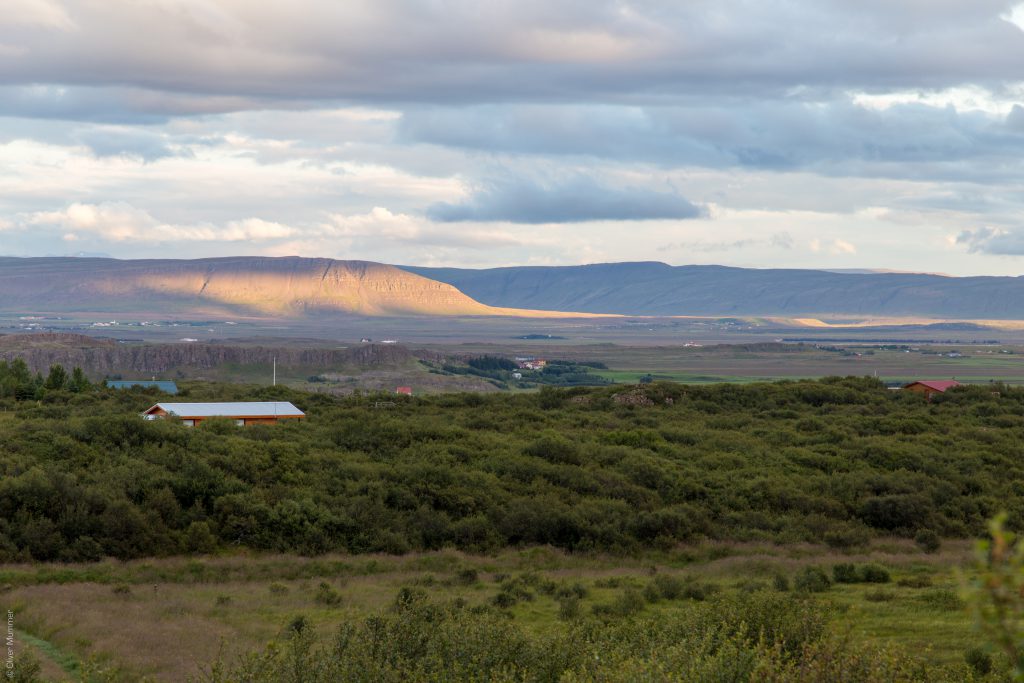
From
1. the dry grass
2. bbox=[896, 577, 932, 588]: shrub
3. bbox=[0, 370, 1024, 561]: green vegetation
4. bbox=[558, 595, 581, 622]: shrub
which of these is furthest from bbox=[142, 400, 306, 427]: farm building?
bbox=[896, 577, 932, 588]: shrub

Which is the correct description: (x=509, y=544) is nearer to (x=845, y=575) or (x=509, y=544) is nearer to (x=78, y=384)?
(x=845, y=575)

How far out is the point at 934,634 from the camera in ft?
52.6

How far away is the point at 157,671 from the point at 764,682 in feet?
30.9

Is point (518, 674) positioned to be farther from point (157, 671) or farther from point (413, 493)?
point (413, 493)

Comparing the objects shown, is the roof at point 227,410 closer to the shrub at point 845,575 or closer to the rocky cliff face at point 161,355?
the shrub at point 845,575

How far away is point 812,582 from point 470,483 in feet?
47.0

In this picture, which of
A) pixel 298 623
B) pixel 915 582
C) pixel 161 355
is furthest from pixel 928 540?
pixel 161 355

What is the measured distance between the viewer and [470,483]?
32.8m

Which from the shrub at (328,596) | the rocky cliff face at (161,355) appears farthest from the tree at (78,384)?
the rocky cliff face at (161,355)

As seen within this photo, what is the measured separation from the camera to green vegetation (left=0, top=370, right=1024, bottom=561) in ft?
90.2

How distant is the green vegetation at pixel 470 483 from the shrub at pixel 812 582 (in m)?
7.52

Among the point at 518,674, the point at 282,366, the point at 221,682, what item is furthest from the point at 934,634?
the point at 282,366

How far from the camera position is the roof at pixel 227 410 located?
4478 cm

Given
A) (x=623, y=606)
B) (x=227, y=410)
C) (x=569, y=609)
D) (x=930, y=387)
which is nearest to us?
(x=569, y=609)
